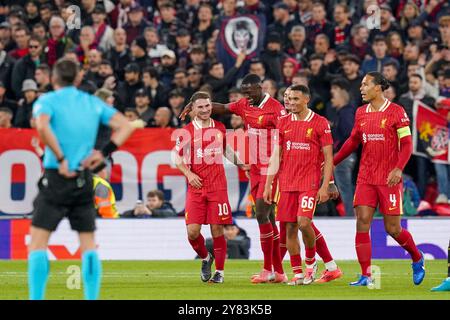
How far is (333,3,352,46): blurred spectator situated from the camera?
24219 millimetres

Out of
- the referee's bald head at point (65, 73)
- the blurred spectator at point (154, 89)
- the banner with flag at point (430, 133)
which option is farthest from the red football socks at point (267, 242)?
the blurred spectator at point (154, 89)

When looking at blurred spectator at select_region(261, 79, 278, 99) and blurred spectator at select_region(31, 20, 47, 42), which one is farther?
blurred spectator at select_region(31, 20, 47, 42)

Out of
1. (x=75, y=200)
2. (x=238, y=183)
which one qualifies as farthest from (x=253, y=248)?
(x=75, y=200)

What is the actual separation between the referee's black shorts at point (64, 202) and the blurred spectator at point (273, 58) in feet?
41.2

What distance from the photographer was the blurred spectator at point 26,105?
2309 cm

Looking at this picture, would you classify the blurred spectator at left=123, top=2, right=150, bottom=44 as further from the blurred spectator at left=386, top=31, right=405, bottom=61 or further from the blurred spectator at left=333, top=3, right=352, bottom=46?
the blurred spectator at left=386, top=31, right=405, bottom=61

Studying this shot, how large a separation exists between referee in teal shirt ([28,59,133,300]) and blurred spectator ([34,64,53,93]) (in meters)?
12.2

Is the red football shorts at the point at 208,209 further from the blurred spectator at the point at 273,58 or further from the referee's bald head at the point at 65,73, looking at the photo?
the blurred spectator at the point at 273,58

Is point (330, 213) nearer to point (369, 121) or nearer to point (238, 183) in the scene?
point (238, 183)

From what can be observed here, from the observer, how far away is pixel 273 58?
928 inches

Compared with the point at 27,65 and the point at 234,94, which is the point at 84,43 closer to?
Result: the point at 27,65

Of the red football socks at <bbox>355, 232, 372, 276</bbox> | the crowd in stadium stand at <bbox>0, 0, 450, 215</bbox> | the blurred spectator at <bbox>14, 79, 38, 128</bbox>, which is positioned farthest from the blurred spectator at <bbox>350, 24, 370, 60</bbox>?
the red football socks at <bbox>355, 232, 372, 276</bbox>

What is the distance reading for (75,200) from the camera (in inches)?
438

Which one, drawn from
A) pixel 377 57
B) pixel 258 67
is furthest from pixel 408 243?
pixel 377 57
